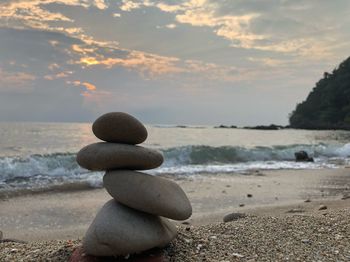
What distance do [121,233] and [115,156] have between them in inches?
40.2

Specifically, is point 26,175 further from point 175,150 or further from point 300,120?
point 300,120

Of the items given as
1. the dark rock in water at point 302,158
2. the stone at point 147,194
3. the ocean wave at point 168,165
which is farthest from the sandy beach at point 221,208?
the dark rock in water at point 302,158

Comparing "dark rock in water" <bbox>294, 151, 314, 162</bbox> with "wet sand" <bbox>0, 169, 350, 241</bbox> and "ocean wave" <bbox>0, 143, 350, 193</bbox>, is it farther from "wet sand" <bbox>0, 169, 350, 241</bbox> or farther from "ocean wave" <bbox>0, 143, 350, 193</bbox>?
"wet sand" <bbox>0, 169, 350, 241</bbox>

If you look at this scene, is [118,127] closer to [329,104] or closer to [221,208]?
[221,208]

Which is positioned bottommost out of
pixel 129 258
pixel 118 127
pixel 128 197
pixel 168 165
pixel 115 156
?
pixel 168 165

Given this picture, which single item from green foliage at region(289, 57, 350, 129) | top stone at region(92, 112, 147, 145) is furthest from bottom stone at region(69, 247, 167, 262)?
green foliage at region(289, 57, 350, 129)

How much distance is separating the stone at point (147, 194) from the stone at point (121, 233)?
158 millimetres

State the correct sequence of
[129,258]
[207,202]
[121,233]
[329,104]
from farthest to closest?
[329,104]
[207,202]
[129,258]
[121,233]

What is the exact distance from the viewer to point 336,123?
109m

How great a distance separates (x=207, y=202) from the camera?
1172 centimetres

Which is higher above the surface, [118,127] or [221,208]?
[118,127]

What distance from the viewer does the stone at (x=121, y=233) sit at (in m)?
5.05

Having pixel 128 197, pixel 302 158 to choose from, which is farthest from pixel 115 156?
pixel 302 158

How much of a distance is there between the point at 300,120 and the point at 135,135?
128778mm
